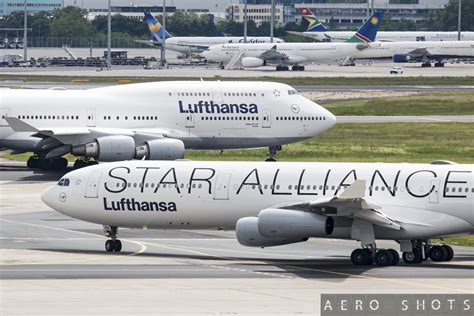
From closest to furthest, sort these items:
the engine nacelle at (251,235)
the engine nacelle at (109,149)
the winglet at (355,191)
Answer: the winglet at (355,191), the engine nacelle at (251,235), the engine nacelle at (109,149)

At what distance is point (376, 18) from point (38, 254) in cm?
14658

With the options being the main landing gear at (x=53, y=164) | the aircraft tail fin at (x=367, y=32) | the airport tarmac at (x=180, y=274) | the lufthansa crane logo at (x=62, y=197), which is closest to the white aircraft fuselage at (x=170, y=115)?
the main landing gear at (x=53, y=164)

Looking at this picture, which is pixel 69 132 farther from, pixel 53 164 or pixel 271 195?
pixel 271 195

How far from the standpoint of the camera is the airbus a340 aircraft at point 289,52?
630 ft

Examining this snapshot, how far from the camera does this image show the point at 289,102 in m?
75.0

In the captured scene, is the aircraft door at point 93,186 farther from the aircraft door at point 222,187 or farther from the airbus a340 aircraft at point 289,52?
the airbus a340 aircraft at point 289,52

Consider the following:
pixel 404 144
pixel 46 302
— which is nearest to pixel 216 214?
pixel 46 302

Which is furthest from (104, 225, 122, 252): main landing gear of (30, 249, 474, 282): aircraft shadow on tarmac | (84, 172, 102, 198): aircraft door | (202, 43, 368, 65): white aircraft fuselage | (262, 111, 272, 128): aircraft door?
(202, 43, 368, 65): white aircraft fuselage

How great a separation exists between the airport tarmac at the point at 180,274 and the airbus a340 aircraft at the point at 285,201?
1153 mm

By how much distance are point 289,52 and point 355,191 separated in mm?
154361

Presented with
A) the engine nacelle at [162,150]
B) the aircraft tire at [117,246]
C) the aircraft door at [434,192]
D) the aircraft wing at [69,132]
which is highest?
the aircraft door at [434,192]

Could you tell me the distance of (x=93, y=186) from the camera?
151 ft

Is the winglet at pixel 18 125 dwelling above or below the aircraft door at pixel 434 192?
below

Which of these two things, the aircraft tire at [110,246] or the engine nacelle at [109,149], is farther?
the engine nacelle at [109,149]
